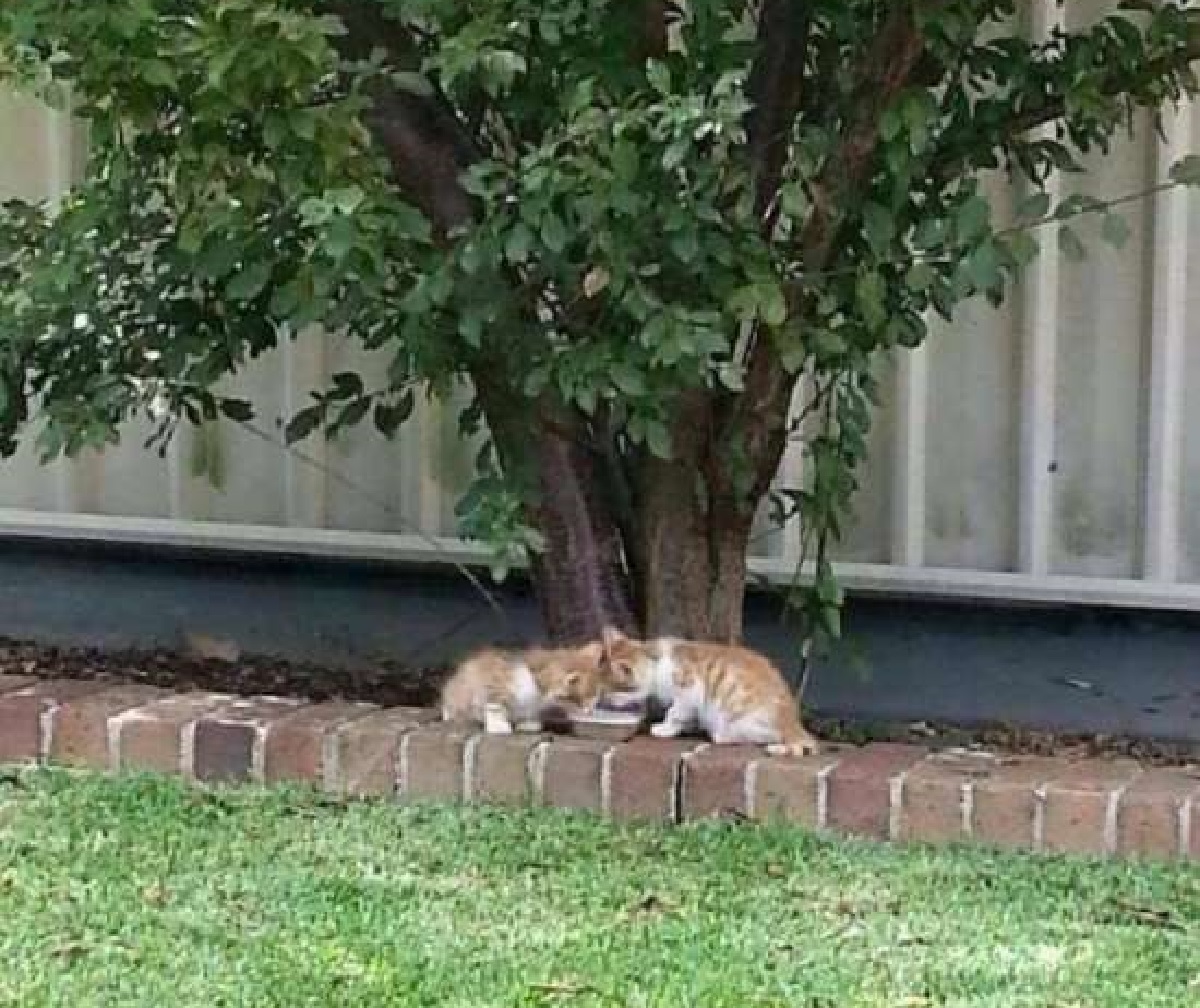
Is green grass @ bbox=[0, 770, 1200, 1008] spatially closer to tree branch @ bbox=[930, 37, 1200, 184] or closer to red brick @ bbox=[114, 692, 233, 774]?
red brick @ bbox=[114, 692, 233, 774]

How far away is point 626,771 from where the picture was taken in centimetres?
426

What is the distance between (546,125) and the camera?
424cm

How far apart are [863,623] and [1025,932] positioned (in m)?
1.81

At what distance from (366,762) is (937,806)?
1.06 metres

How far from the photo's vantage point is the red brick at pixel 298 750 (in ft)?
14.6

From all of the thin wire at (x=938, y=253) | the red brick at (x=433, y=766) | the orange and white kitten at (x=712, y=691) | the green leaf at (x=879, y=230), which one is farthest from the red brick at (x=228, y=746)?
the green leaf at (x=879, y=230)

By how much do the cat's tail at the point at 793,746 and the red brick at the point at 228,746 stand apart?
3.15ft

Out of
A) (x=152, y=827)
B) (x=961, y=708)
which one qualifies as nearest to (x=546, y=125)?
(x=152, y=827)

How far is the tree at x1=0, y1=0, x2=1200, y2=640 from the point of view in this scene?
12.8ft

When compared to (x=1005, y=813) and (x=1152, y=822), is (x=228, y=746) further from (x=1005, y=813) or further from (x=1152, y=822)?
(x=1152, y=822)

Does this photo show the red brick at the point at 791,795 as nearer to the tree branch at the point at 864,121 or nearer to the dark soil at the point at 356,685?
the dark soil at the point at 356,685

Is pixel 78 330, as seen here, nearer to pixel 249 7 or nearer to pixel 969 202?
pixel 249 7

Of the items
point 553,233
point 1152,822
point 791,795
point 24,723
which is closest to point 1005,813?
point 1152,822

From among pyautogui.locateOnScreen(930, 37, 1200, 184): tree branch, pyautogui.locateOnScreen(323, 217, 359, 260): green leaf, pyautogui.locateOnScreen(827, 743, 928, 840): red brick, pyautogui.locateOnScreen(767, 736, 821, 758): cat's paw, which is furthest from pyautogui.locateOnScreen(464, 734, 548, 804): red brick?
pyautogui.locateOnScreen(930, 37, 1200, 184): tree branch
